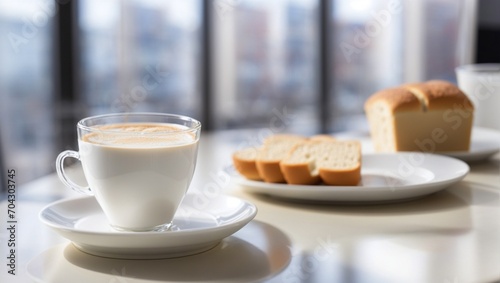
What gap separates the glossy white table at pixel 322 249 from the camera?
2.37ft

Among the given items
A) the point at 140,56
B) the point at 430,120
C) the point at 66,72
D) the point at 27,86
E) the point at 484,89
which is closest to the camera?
the point at 430,120

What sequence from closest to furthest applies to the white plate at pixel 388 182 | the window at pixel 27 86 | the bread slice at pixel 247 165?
the white plate at pixel 388 182
the bread slice at pixel 247 165
the window at pixel 27 86

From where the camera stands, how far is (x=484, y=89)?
162cm

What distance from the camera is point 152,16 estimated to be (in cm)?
393

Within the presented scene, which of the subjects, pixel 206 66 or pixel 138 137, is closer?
pixel 138 137

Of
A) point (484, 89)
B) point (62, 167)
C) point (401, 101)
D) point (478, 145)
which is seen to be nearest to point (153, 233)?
point (62, 167)

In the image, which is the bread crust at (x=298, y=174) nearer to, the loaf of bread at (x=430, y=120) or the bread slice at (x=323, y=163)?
the bread slice at (x=323, y=163)

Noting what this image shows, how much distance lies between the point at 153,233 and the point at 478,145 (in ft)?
3.20

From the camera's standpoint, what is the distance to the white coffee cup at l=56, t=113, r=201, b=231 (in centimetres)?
80

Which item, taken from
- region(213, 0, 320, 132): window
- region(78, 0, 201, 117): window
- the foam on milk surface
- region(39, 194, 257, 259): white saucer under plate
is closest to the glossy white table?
region(39, 194, 257, 259): white saucer under plate

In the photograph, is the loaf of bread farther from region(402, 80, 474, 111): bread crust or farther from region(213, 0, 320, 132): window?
region(213, 0, 320, 132): window

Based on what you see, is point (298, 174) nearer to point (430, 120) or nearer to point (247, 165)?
A: point (247, 165)

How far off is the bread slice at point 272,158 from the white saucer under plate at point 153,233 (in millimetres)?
187

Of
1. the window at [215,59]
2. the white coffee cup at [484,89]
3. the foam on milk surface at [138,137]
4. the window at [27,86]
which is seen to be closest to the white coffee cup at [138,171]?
the foam on milk surface at [138,137]
